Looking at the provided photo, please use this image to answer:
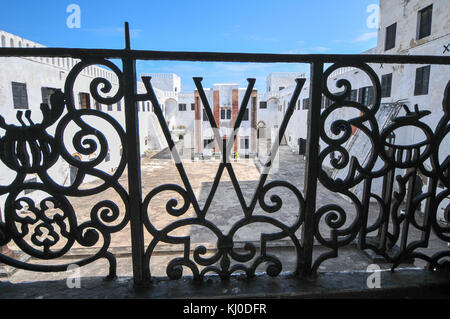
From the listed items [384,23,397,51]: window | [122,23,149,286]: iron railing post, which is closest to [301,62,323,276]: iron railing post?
[122,23,149,286]: iron railing post

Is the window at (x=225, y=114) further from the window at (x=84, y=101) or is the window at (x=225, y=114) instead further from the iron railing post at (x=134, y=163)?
the iron railing post at (x=134, y=163)

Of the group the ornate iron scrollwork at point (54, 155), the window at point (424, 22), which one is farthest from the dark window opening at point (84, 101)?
the window at point (424, 22)

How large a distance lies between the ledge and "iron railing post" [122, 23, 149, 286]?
106 mm

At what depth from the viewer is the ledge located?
1.25 meters

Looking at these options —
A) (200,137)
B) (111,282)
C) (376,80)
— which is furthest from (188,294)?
(200,137)

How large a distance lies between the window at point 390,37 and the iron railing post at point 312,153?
1309 cm

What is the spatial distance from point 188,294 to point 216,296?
123mm

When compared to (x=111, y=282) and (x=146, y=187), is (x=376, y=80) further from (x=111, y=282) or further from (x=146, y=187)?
(x=146, y=187)

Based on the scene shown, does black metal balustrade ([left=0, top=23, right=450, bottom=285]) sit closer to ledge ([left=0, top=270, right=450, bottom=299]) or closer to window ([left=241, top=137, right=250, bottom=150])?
ledge ([left=0, top=270, right=450, bottom=299])

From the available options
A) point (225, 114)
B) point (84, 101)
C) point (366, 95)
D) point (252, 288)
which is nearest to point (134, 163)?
point (252, 288)

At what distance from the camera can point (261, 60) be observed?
49.6 inches

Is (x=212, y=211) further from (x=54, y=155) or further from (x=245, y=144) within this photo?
(x=245, y=144)

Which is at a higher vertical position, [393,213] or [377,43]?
[377,43]
